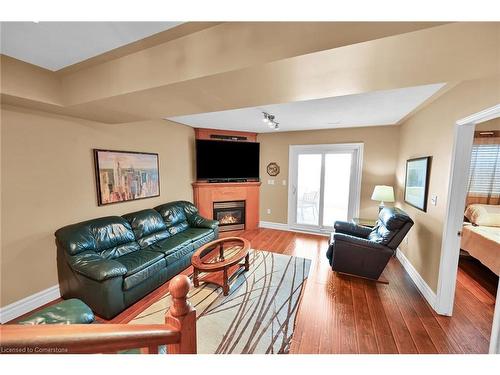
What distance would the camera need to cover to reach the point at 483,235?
2.53 meters

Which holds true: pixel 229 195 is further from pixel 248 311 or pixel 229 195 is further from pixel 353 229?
pixel 248 311

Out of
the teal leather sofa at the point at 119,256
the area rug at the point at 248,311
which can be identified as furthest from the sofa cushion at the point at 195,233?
the area rug at the point at 248,311

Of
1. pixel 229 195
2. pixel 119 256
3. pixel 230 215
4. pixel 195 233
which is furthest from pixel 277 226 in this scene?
pixel 119 256

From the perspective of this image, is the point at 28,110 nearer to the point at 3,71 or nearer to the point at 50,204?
the point at 3,71

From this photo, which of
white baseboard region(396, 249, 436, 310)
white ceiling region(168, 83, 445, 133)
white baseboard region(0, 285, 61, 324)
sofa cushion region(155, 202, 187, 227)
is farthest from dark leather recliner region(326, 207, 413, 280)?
white baseboard region(0, 285, 61, 324)

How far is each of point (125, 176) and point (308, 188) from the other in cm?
368

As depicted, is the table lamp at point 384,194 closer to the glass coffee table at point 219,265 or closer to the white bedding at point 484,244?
the white bedding at point 484,244

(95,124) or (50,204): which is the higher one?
(95,124)

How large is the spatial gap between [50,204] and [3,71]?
135cm

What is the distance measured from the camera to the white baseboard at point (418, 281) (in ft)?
7.07

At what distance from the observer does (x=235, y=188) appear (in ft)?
15.1
